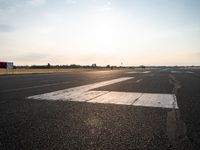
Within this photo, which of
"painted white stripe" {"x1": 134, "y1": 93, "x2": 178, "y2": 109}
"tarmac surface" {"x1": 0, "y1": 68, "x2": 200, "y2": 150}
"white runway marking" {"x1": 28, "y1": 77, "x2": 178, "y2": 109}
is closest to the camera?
"tarmac surface" {"x1": 0, "y1": 68, "x2": 200, "y2": 150}

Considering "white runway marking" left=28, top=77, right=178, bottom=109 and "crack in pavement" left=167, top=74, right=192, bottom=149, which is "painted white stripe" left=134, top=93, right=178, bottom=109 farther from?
"crack in pavement" left=167, top=74, right=192, bottom=149

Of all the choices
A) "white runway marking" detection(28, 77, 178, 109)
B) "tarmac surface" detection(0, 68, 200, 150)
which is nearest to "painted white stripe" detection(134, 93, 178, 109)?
"white runway marking" detection(28, 77, 178, 109)

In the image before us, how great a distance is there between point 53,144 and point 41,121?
4.68 feet

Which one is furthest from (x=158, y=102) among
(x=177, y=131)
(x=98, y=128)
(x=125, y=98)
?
(x=98, y=128)

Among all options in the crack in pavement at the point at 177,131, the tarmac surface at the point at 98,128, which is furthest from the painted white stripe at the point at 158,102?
the crack in pavement at the point at 177,131

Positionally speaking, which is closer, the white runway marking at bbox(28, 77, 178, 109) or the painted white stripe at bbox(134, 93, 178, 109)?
the painted white stripe at bbox(134, 93, 178, 109)

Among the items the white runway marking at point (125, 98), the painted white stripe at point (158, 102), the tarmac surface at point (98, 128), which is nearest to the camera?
the tarmac surface at point (98, 128)

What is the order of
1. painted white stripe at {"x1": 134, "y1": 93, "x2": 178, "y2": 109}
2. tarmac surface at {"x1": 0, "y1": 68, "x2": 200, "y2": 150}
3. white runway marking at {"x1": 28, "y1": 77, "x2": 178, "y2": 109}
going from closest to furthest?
tarmac surface at {"x1": 0, "y1": 68, "x2": 200, "y2": 150} → painted white stripe at {"x1": 134, "y1": 93, "x2": 178, "y2": 109} → white runway marking at {"x1": 28, "y1": 77, "x2": 178, "y2": 109}

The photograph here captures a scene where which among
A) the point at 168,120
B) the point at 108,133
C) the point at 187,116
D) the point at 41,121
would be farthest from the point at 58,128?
the point at 187,116

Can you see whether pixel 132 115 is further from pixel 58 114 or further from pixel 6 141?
pixel 6 141

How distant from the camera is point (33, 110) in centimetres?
566

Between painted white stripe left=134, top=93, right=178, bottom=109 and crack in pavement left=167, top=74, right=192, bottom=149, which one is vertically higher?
crack in pavement left=167, top=74, right=192, bottom=149

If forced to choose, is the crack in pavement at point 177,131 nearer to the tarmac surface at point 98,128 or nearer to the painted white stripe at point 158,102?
the tarmac surface at point 98,128

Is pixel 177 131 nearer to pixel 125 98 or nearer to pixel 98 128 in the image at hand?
pixel 98 128
